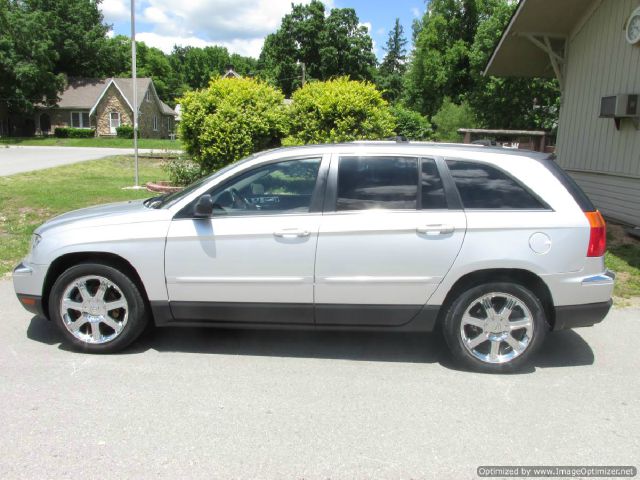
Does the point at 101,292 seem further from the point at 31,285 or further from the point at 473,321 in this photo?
the point at 473,321

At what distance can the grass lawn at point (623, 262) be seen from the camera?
6453 mm

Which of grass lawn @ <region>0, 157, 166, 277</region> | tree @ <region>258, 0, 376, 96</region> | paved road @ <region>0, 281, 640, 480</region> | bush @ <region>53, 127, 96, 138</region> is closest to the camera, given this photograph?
paved road @ <region>0, 281, 640, 480</region>

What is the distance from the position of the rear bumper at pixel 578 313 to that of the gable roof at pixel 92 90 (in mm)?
50463

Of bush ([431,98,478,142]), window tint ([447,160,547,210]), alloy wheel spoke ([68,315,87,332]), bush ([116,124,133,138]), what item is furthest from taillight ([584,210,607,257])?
bush ([116,124,133,138])

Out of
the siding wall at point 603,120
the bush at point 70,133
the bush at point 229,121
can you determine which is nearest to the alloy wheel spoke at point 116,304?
the bush at point 229,121

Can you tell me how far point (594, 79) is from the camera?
35.4 feet

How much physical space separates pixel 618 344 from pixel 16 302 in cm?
592

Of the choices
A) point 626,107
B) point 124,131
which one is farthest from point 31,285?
point 124,131

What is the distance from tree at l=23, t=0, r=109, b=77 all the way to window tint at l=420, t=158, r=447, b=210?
54.6 m

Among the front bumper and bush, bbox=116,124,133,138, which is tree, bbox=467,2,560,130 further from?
the front bumper

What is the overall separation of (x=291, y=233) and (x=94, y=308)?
1719 millimetres

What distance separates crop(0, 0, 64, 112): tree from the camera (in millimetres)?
44031

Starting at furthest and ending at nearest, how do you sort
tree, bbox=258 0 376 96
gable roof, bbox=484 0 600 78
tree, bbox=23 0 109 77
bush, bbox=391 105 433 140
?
tree, bbox=258 0 376 96 → tree, bbox=23 0 109 77 → bush, bbox=391 105 433 140 → gable roof, bbox=484 0 600 78

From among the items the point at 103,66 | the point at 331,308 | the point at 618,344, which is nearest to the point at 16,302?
the point at 331,308
